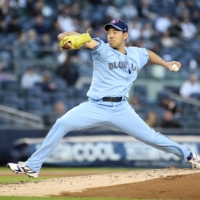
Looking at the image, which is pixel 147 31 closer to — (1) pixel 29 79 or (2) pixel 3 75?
(1) pixel 29 79

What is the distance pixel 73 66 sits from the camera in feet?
58.9

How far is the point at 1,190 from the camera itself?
832 cm

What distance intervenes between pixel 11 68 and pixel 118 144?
12.2ft

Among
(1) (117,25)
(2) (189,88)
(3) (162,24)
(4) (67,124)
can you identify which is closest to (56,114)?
(2) (189,88)

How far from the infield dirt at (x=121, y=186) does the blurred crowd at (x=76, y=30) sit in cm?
758

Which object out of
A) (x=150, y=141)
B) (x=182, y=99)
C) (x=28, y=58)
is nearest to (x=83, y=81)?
(x=28, y=58)

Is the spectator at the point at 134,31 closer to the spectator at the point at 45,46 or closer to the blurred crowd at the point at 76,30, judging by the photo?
the blurred crowd at the point at 76,30

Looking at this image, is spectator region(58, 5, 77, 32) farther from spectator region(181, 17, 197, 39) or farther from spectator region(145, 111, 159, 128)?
spectator region(181, 17, 197, 39)

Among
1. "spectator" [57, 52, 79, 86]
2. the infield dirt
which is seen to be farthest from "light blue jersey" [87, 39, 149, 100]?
"spectator" [57, 52, 79, 86]

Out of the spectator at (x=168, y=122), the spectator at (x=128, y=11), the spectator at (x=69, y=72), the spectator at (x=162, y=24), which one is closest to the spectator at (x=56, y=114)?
the spectator at (x=69, y=72)

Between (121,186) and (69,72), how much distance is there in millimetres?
9779

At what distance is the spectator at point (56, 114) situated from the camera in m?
16.2

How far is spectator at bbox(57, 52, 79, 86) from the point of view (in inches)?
701

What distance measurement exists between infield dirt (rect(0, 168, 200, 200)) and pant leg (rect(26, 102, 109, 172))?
0.36 meters
